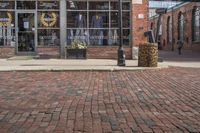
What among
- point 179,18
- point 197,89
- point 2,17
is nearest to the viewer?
point 197,89

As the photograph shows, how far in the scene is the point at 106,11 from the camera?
27672 millimetres

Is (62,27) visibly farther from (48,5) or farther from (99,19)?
A: (99,19)

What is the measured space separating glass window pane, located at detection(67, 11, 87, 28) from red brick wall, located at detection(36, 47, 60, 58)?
1.67m

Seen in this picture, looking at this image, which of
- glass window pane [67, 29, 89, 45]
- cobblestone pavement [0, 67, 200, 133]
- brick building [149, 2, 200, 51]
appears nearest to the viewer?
cobblestone pavement [0, 67, 200, 133]

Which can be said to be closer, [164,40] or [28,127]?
[28,127]

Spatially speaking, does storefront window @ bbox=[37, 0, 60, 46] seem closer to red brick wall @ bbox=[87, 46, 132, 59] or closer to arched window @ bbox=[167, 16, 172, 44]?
red brick wall @ bbox=[87, 46, 132, 59]

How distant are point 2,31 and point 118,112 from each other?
19954mm

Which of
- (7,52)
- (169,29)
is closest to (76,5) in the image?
(7,52)

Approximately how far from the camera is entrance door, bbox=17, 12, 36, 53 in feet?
90.1

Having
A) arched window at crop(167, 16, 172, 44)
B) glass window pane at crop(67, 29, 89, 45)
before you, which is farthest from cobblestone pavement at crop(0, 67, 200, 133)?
arched window at crop(167, 16, 172, 44)

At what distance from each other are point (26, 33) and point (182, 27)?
29998 mm

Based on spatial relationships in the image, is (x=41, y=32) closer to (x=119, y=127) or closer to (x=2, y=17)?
(x=2, y=17)

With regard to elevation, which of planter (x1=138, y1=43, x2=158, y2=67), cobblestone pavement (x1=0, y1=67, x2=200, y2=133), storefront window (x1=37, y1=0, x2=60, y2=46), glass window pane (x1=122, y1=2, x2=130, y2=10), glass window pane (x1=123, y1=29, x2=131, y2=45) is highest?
glass window pane (x1=122, y1=2, x2=130, y2=10)

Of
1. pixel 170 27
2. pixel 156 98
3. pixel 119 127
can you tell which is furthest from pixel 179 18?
pixel 119 127
